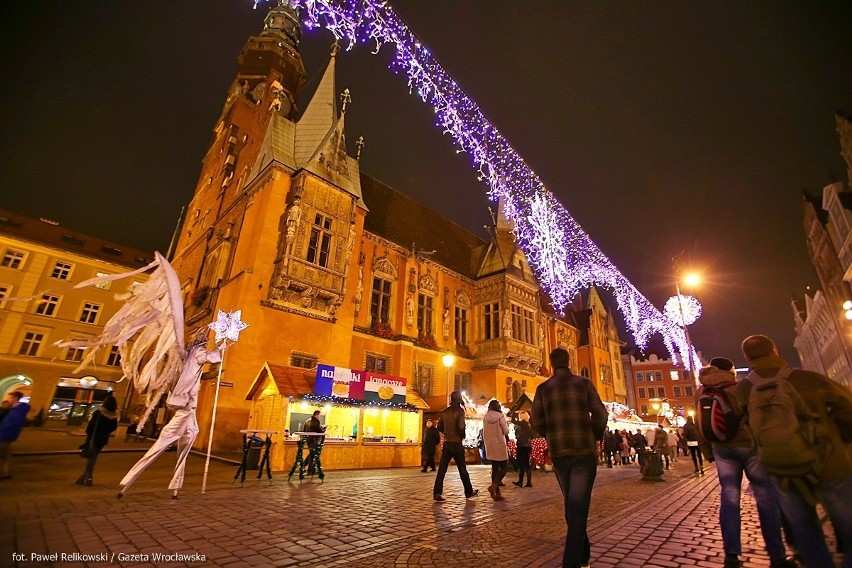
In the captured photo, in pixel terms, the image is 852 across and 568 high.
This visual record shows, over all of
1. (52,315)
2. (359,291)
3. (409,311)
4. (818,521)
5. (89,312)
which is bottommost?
(818,521)

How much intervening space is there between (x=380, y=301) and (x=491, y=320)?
8.19m

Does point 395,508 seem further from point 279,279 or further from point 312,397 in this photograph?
point 279,279

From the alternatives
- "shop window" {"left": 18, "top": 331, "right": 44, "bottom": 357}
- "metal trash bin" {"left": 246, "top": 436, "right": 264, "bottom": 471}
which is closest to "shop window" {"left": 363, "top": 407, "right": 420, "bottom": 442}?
"metal trash bin" {"left": 246, "top": 436, "right": 264, "bottom": 471}

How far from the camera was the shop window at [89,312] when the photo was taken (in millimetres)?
32094

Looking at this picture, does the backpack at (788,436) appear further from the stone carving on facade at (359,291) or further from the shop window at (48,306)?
the shop window at (48,306)

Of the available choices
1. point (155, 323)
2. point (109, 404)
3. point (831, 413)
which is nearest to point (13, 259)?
point (109, 404)

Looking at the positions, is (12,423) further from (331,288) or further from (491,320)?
(491,320)

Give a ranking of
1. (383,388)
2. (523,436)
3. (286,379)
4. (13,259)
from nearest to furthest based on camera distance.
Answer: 1. (523,436)
2. (286,379)
3. (383,388)
4. (13,259)

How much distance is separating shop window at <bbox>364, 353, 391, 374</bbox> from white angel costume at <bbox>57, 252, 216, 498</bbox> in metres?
12.2

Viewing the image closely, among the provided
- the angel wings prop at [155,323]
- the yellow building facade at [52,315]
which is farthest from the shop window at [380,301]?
the yellow building facade at [52,315]

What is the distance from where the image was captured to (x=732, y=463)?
4.28m

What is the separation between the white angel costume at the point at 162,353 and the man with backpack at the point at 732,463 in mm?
8227

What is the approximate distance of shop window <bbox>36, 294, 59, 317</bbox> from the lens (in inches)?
1173

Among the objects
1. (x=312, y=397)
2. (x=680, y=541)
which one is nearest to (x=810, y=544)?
(x=680, y=541)
